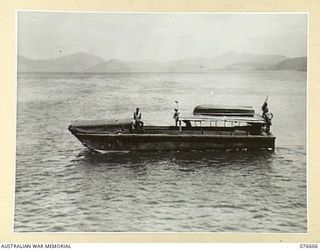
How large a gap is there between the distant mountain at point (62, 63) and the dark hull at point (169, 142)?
0.87ft

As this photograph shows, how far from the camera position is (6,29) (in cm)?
174

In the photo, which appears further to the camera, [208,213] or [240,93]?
[240,93]

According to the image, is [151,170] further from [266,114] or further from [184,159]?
[266,114]

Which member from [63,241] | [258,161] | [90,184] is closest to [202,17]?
[258,161]

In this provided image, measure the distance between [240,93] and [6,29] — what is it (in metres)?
0.78

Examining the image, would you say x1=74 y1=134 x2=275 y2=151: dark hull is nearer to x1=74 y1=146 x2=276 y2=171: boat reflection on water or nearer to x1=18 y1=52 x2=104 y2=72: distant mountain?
x1=74 y1=146 x2=276 y2=171: boat reflection on water

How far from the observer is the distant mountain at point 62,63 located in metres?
1.75

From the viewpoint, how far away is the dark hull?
6.41 feet

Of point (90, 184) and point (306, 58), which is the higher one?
point (306, 58)

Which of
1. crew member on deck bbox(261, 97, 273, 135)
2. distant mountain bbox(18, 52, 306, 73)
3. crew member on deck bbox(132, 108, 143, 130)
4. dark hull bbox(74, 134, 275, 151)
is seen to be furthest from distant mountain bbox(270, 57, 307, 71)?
crew member on deck bbox(132, 108, 143, 130)

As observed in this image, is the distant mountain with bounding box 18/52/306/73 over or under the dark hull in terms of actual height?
over

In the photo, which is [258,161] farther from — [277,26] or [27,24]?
[27,24]

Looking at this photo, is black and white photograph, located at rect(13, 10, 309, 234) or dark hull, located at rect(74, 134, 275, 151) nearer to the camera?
black and white photograph, located at rect(13, 10, 309, 234)

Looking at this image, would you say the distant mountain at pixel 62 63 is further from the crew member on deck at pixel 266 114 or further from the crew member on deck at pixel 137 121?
the crew member on deck at pixel 266 114
